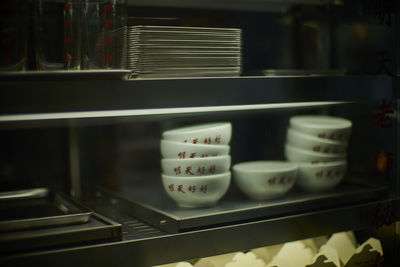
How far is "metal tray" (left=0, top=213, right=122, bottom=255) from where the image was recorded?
37.2 inches

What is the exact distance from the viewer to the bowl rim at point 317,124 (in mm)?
1423

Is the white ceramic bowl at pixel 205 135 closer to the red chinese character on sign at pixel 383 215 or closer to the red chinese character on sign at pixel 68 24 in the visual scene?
the red chinese character on sign at pixel 68 24

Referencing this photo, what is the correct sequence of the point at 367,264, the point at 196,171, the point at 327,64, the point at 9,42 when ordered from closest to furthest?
the point at 9,42, the point at 196,171, the point at 367,264, the point at 327,64

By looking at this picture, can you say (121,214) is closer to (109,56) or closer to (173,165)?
(173,165)

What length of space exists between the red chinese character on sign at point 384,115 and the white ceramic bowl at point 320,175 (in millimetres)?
165

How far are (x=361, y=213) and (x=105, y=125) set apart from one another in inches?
32.5

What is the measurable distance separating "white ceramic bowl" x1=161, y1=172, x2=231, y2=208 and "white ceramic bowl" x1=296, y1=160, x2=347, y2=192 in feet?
0.89

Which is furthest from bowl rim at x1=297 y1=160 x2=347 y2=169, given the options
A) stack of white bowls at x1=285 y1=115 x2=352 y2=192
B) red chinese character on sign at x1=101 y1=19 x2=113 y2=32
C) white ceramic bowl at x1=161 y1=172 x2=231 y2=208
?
red chinese character on sign at x1=101 y1=19 x2=113 y2=32

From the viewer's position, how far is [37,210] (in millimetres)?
1165

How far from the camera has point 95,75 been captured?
3.18 ft

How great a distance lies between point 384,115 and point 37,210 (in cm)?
98

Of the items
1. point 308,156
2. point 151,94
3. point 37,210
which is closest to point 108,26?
point 151,94

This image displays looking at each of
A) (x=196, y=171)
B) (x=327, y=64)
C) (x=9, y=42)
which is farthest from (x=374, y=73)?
(x=9, y=42)

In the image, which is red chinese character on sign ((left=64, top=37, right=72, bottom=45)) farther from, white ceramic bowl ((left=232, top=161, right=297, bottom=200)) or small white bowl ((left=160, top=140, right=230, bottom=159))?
white ceramic bowl ((left=232, top=161, right=297, bottom=200))
